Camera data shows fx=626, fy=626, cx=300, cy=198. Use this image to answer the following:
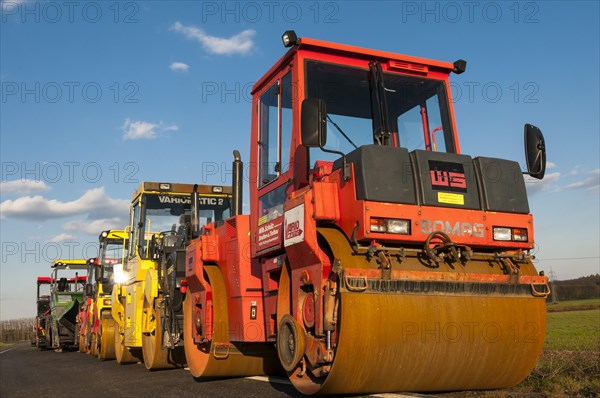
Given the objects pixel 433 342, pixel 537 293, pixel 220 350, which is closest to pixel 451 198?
pixel 537 293

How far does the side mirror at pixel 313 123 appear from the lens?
4.98 metres

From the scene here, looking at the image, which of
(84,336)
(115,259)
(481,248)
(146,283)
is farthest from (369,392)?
(84,336)

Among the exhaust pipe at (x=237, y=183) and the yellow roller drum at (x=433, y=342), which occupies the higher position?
the exhaust pipe at (x=237, y=183)

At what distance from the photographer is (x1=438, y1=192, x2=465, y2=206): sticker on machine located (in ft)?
17.2

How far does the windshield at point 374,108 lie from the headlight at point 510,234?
132 centimetres

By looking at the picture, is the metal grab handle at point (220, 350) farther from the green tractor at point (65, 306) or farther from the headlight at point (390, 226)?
the green tractor at point (65, 306)

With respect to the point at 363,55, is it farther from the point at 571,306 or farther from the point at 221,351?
the point at 571,306

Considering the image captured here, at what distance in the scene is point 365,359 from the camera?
4660 mm

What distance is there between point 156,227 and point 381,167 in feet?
26.6

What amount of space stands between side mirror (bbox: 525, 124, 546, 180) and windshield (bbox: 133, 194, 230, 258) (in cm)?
750

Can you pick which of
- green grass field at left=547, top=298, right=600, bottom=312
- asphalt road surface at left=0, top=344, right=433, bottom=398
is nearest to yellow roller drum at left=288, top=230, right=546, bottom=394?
asphalt road surface at left=0, top=344, right=433, bottom=398

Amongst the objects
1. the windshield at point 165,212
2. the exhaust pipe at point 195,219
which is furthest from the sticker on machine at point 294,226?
the windshield at point 165,212

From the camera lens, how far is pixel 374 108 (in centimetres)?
616

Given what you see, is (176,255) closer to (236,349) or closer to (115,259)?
(236,349)
